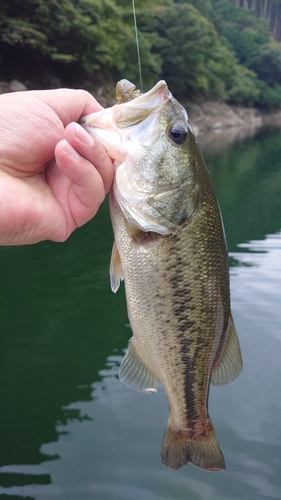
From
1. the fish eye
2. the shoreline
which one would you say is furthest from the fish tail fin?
the shoreline

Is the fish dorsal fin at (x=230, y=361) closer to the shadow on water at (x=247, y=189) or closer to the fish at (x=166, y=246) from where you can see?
the fish at (x=166, y=246)

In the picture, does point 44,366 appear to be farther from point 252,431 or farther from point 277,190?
point 277,190

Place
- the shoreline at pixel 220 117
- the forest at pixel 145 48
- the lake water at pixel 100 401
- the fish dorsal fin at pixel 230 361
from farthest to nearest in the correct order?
the shoreline at pixel 220 117, the forest at pixel 145 48, the lake water at pixel 100 401, the fish dorsal fin at pixel 230 361

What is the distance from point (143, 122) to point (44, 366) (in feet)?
16.3

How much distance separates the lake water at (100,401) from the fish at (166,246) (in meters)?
2.25

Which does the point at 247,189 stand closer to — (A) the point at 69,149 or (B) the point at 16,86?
(B) the point at 16,86

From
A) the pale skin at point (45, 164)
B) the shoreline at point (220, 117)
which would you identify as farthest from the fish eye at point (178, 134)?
the shoreline at point (220, 117)

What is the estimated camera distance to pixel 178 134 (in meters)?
2.50

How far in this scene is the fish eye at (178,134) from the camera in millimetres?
2484

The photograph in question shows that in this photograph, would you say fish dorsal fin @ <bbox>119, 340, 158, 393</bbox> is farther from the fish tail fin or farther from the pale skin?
the pale skin

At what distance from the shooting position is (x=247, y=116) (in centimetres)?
6494

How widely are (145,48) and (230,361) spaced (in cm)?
4317

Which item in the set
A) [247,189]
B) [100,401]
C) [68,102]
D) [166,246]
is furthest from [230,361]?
[247,189]

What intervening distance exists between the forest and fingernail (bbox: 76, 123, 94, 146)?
27645 mm
